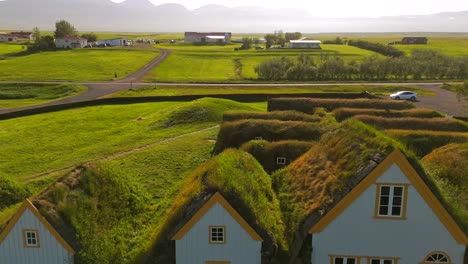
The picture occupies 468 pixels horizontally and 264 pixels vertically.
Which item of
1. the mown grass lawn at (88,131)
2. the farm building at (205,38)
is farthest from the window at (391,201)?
the farm building at (205,38)

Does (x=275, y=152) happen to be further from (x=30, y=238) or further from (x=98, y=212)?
(x=30, y=238)

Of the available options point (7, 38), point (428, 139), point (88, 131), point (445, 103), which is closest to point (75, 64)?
point (88, 131)

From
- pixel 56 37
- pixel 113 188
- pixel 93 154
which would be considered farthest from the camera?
pixel 56 37

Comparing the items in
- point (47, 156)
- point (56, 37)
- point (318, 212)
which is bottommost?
point (47, 156)

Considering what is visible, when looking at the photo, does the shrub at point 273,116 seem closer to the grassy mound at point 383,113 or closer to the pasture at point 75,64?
the grassy mound at point 383,113

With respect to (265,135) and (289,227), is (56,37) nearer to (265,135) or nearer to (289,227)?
(265,135)

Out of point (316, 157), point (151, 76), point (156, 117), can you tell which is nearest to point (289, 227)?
point (316, 157)
